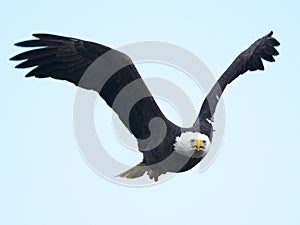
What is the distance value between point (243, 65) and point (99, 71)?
2.67 metres

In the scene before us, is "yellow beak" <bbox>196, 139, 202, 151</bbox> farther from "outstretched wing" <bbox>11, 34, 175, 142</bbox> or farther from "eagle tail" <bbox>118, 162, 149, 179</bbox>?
"eagle tail" <bbox>118, 162, 149, 179</bbox>

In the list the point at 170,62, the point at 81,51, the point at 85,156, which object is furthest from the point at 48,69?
the point at 170,62

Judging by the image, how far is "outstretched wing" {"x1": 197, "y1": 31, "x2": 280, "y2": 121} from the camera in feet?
36.2

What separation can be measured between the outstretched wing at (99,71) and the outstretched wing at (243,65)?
0.78 m

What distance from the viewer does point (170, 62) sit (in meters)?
11.9

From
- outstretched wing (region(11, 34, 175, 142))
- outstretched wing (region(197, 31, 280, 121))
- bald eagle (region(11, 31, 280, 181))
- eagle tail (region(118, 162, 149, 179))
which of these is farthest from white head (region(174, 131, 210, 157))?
eagle tail (region(118, 162, 149, 179))

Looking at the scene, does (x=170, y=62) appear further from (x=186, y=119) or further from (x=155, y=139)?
(x=155, y=139)

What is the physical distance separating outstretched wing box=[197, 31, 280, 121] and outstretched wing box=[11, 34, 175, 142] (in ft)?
2.57

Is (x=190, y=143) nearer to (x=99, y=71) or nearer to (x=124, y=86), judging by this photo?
(x=124, y=86)

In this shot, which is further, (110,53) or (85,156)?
(85,156)

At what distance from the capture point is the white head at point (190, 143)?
33.3 ft

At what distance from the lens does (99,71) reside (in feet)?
34.0

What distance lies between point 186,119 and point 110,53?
6.43 feet

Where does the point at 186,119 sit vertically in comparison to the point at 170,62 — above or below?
below
